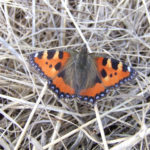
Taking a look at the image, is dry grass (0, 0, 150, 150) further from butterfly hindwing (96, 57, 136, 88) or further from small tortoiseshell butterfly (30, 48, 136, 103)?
butterfly hindwing (96, 57, 136, 88)

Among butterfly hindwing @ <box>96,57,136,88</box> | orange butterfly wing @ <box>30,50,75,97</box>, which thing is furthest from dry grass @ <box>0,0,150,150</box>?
butterfly hindwing @ <box>96,57,136,88</box>

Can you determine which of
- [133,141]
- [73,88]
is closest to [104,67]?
[73,88]

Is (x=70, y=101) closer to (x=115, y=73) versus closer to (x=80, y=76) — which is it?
(x=80, y=76)

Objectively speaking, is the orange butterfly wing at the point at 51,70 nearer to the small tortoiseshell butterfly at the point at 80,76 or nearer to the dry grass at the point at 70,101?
the small tortoiseshell butterfly at the point at 80,76

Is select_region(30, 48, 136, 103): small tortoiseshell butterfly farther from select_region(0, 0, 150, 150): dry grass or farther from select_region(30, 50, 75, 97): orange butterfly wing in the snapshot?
select_region(0, 0, 150, 150): dry grass

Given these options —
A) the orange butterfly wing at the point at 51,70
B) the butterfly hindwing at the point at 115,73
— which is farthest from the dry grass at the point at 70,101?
the butterfly hindwing at the point at 115,73
